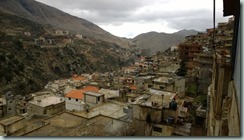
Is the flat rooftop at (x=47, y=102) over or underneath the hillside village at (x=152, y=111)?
underneath

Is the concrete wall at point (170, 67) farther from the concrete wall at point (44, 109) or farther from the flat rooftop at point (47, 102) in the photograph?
the concrete wall at point (44, 109)

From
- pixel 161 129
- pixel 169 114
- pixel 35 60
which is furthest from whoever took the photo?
pixel 35 60

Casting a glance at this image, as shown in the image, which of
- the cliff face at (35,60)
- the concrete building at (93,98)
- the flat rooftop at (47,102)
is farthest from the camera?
the cliff face at (35,60)

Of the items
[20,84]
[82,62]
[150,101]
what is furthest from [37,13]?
[150,101]

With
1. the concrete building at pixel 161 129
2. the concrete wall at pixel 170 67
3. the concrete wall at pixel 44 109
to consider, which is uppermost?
the concrete wall at pixel 170 67

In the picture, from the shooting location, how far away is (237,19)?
66.7 inches

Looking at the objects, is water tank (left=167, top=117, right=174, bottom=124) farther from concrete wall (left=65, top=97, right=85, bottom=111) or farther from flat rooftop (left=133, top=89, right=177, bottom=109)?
concrete wall (left=65, top=97, right=85, bottom=111)

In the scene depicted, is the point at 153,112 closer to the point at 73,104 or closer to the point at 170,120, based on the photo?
the point at 170,120

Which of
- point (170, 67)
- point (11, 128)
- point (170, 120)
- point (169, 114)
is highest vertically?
point (170, 67)

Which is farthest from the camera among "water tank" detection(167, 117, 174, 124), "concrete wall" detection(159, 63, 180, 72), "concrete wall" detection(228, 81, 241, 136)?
"concrete wall" detection(159, 63, 180, 72)

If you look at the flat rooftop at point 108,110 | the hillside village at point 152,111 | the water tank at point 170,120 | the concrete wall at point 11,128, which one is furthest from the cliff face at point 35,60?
the water tank at point 170,120

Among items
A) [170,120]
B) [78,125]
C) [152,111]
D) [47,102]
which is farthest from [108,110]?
[47,102]

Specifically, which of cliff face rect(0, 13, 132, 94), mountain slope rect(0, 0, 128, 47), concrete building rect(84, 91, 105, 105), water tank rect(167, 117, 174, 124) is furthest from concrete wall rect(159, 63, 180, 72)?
mountain slope rect(0, 0, 128, 47)

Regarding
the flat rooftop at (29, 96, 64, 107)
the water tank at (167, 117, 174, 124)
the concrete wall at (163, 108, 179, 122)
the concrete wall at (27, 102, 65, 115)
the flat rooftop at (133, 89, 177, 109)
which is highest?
the flat rooftop at (133, 89, 177, 109)
